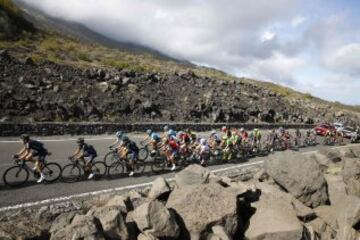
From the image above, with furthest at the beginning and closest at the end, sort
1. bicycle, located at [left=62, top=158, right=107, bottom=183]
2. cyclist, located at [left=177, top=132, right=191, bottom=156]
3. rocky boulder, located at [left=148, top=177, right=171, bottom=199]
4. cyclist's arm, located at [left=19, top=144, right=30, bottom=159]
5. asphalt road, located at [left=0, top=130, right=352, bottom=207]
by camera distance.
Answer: cyclist, located at [left=177, top=132, right=191, bottom=156], bicycle, located at [left=62, top=158, right=107, bottom=183], cyclist's arm, located at [left=19, top=144, right=30, bottom=159], asphalt road, located at [left=0, top=130, right=352, bottom=207], rocky boulder, located at [left=148, top=177, right=171, bottom=199]

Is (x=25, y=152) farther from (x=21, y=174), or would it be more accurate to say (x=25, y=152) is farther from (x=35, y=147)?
(x=21, y=174)

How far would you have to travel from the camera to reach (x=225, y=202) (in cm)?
1165

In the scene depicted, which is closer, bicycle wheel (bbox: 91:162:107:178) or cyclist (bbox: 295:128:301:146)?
bicycle wheel (bbox: 91:162:107:178)

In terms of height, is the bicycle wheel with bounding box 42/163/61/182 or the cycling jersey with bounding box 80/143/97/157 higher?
the cycling jersey with bounding box 80/143/97/157

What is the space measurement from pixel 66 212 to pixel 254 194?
6771 millimetres

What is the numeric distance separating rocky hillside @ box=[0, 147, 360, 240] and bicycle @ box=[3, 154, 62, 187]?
9.56 ft

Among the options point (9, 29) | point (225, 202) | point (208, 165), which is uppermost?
point (9, 29)

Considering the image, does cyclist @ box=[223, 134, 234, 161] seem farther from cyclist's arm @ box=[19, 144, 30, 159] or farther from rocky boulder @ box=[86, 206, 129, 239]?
rocky boulder @ box=[86, 206, 129, 239]

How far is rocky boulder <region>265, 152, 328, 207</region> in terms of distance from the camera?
16109 mm

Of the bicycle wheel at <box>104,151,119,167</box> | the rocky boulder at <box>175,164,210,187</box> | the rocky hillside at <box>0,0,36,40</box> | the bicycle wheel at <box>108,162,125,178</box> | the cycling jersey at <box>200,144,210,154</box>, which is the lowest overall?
the bicycle wheel at <box>108,162,125,178</box>

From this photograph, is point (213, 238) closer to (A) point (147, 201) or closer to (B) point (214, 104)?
(A) point (147, 201)

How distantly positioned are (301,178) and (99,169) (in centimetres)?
796

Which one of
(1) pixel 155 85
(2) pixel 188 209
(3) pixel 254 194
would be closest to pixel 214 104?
(1) pixel 155 85

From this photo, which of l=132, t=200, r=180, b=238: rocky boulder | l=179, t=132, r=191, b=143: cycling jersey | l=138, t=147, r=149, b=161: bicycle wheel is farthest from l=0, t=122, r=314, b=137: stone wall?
l=132, t=200, r=180, b=238: rocky boulder
